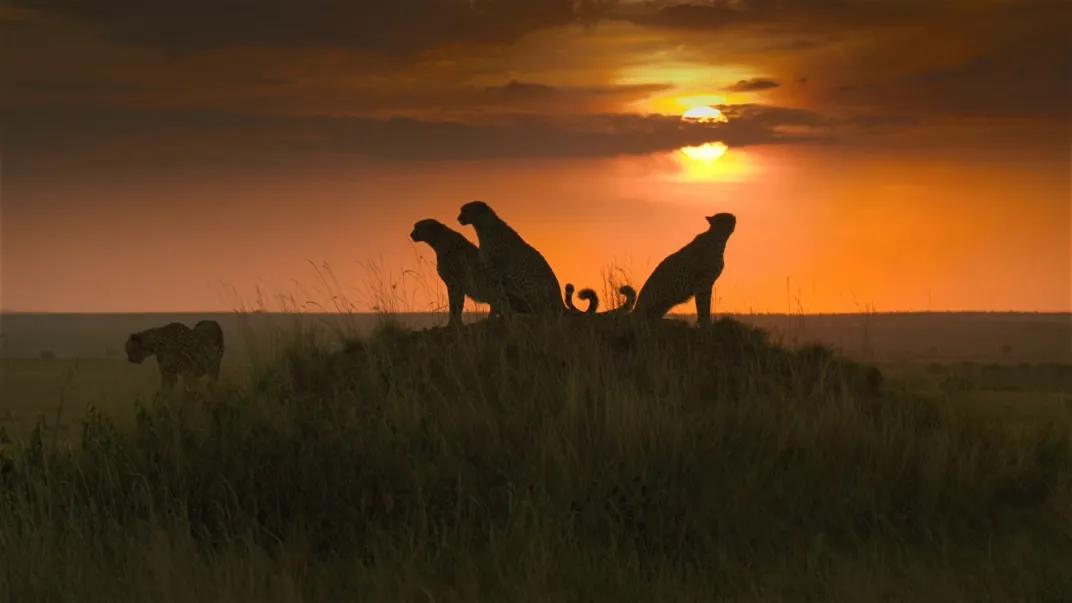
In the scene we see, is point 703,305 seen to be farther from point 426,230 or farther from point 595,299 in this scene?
point 426,230

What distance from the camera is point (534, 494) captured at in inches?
348

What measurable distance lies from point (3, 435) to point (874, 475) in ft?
22.6

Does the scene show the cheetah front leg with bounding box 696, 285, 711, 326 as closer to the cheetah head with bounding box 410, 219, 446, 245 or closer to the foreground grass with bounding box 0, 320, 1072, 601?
the foreground grass with bounding box 0, 320, 1072, 601

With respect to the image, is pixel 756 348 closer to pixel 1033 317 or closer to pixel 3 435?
pixel 3 435

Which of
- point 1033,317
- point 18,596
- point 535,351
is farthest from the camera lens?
point 1033,317

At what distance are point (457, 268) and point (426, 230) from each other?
2.61 ft

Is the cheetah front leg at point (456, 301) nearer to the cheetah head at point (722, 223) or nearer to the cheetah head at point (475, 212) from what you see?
the cheetah head at point (475, 212)

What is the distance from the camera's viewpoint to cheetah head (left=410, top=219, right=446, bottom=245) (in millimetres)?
14009

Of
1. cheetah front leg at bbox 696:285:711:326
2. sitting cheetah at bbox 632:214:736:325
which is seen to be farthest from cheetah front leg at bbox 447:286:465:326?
cheetah front leg at bbox 696:285:711:326

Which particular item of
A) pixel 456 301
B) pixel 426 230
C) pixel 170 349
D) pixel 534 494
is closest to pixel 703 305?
pixel 456 301

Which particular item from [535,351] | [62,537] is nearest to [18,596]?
[62,537]

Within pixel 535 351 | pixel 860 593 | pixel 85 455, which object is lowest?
pixel 860 593

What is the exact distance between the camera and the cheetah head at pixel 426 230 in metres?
14.0

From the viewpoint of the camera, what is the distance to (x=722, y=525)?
880 centimetres
